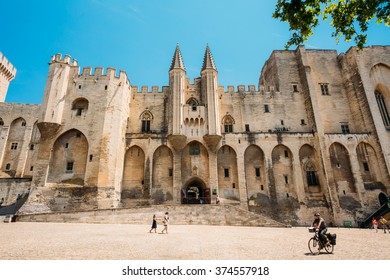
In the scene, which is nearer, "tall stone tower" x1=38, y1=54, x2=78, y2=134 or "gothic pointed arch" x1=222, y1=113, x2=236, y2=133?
"tall stone tower" x1=38, y1=54, x2=78, y2=134

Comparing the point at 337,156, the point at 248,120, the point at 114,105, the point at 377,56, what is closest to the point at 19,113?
the point at 114,105

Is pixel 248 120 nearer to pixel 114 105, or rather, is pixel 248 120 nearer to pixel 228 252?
pixel 114 105

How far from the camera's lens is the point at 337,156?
24781mm

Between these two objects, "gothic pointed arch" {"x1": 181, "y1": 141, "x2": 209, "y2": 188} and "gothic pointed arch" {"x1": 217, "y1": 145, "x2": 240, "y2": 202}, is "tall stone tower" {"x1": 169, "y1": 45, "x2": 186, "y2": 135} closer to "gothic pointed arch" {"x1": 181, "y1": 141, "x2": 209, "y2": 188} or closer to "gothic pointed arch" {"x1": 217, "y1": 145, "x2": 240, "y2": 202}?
"gothic pointed arch" {"x1": 181, "y1": 141, "x2": 209, "y2": 188}

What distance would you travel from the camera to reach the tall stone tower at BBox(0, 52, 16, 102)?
38125 mm

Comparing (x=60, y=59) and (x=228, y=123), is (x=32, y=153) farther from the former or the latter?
(x=228, y=123)

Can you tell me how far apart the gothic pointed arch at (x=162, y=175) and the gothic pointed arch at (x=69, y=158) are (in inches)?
268

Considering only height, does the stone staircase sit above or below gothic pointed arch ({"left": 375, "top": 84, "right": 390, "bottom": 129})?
below

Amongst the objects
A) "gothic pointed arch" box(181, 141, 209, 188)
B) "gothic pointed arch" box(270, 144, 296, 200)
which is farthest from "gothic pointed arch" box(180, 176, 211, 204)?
"gothic pointed arch" box(270, 144, 296, 200)

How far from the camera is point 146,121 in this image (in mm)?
26516

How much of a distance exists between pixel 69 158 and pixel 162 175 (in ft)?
29.7

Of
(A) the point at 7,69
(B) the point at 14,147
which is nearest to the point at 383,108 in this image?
(B) the point at 14,147

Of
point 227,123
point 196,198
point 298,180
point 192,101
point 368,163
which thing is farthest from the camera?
point 192,101

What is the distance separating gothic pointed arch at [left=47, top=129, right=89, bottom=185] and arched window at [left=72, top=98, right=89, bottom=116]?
2150 mm
